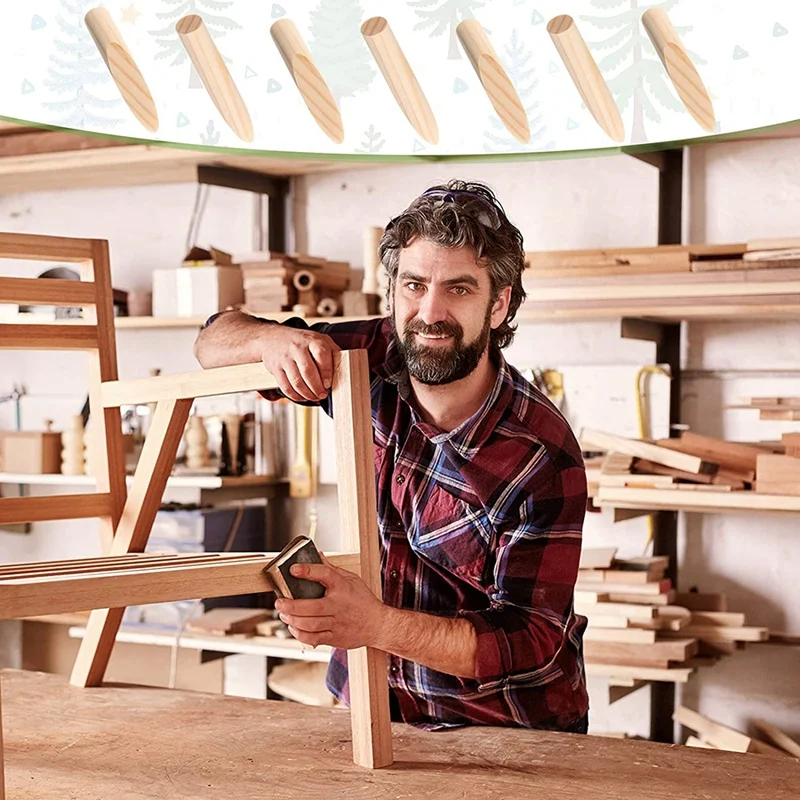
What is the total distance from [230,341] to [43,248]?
0.31 meters

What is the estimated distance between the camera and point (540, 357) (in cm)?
348

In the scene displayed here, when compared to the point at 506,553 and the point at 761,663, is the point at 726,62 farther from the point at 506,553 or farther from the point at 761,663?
the point at 761,663

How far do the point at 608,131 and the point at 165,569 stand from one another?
0.57 meters

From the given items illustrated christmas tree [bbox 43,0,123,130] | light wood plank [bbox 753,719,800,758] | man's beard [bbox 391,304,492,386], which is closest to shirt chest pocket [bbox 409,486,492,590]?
man's beard [bbox 391,304,492,386]

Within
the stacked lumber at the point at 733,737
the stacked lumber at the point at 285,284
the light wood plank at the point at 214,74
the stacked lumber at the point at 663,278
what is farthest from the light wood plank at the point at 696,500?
the light wood plank at the point at 214,74

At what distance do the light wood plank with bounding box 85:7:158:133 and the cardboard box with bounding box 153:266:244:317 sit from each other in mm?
2637

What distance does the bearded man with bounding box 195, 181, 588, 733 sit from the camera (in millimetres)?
1615

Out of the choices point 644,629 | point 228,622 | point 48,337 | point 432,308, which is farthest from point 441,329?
point 228,622

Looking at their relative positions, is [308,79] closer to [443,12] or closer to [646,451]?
[443,12]

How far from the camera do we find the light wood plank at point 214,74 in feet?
2.58

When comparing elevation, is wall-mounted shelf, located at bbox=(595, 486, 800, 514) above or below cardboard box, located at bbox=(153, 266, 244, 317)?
below

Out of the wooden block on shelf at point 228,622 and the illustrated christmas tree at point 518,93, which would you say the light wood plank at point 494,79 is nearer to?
the illustrated christmas tree at point 518,93

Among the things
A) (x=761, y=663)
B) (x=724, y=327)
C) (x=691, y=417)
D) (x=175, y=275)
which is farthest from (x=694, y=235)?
(x=175, y=275)

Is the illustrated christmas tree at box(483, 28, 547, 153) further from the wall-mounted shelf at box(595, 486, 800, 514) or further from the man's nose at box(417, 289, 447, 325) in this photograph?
the wall-mounted shelf at box(595, 486, 800, 514)
